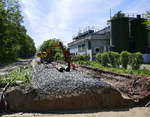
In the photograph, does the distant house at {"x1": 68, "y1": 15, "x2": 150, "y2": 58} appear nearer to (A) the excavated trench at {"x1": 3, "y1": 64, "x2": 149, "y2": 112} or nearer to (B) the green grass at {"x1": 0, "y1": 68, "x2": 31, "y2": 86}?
(B) the green grass at {"x1": 0, "y1": 68, "x2": 31, "y2": 86}

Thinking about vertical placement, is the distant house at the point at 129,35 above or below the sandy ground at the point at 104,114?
above

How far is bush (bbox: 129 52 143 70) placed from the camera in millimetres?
14727

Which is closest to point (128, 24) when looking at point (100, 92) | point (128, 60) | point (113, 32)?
point (113, 32)

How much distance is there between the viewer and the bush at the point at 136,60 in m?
14.7

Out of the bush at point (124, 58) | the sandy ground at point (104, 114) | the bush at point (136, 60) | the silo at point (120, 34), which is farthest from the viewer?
the silo at point (120, 34)

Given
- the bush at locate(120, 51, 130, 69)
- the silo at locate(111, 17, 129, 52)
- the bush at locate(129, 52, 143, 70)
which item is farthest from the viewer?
the silo at locate(111, 17, 129, 52)

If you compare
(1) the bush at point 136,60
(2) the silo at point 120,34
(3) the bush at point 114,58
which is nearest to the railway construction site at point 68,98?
(1) the bush at point 136,60

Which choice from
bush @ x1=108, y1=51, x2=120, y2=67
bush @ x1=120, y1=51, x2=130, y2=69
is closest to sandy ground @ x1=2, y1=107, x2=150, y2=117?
bush @ x1=120, y1=51, x2=130, y2=69

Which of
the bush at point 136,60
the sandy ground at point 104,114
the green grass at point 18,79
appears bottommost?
the sandy ground at point 104,114

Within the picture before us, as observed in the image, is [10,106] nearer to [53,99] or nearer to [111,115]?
[53,99]

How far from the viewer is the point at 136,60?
14719mm

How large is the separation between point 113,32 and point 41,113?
30098 millimetres

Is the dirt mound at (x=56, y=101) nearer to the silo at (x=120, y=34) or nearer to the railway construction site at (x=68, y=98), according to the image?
the railway construction site at (x=68, y=98)

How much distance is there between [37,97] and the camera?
593cm
